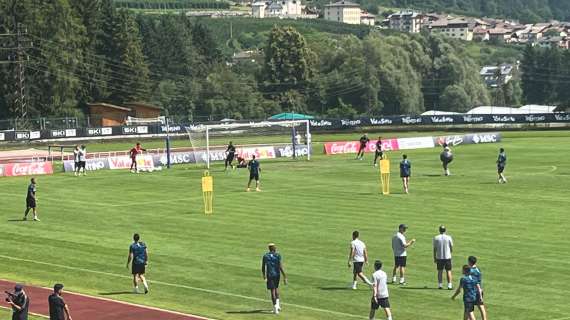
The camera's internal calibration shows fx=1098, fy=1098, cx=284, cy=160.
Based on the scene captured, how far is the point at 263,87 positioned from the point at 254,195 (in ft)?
349

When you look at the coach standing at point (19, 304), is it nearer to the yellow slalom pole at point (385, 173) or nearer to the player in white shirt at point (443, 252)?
the player in white shirt at point (443, 252)

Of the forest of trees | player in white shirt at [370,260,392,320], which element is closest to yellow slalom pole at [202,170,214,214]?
player in white shirt at [370,260,392,320]

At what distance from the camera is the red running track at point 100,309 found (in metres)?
28.5

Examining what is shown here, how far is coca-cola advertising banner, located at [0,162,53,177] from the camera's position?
6819cm

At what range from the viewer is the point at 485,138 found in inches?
3632

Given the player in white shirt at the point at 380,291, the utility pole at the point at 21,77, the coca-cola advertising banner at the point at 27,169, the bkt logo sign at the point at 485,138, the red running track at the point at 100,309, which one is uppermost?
the utility pole at the point at 21,77

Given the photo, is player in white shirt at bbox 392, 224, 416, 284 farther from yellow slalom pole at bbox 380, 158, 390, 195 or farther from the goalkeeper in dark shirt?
the goalkeeper in dark shirt

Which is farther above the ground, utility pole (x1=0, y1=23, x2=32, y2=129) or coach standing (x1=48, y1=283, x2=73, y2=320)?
utility pole (x1=0, y1=23, x2=32, y2=129)

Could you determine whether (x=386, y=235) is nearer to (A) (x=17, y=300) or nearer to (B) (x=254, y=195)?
(B) (x=254, y=195)

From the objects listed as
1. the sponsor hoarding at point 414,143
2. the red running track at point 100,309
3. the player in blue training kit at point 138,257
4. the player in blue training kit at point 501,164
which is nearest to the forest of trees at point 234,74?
the sponsor hoarding at point 414,143

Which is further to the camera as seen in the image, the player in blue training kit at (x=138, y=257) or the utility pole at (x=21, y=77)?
the utility pole at (x=21, y=77)

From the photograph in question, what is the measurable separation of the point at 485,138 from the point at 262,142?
2103 centimetres

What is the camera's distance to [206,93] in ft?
527

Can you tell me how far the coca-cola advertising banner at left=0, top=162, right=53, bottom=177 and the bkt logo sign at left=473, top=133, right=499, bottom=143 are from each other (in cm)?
3780
